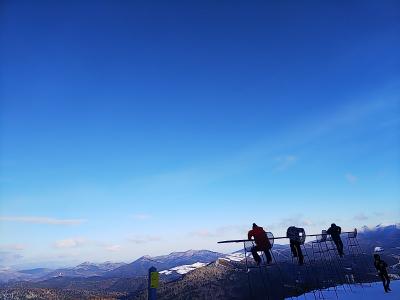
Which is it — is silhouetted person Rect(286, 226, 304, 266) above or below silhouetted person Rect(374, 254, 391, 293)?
above

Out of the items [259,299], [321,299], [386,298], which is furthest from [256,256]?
[259,299]

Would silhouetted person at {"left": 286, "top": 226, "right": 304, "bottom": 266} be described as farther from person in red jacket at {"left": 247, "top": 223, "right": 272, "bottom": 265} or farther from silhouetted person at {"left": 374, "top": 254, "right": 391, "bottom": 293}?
silhouetted person at {"left": 374, "top": 254, "right": 391, "bottom": 293}

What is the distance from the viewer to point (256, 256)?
2250cm

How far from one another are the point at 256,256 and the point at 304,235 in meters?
4.33

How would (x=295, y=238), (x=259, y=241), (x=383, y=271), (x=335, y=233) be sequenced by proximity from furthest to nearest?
(x=335, y=233)
(x=383, y=271)
(x=295, y=238)
(x=259, y=241)

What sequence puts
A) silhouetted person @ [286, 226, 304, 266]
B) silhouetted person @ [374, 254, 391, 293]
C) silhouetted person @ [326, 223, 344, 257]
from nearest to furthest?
silhouetted person @ [286, 226, 304, 266], silhouetted person @ [374, 254, 391, 293], silhouetted person @ [326, 223, 344, 257]

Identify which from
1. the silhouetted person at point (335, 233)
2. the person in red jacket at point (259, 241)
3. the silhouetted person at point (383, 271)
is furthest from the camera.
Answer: the silhouetted person at point (335, 233)

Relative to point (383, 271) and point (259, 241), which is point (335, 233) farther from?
point (259, 241)

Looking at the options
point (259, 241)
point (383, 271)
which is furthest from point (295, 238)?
point (383, 271)

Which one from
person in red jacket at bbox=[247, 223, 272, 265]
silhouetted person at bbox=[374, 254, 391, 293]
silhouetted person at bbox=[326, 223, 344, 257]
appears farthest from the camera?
silhouetted person at bbox=[326, 223, 344, 257]

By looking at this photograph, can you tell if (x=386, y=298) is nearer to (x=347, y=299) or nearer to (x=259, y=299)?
(x=347, y=299)

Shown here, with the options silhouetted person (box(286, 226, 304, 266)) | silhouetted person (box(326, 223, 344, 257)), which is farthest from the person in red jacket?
silhouetted person (box(326, 223, 344, 257))

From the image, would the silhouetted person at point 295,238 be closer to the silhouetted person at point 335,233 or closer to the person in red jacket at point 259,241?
the person in red jacket at point 259,241

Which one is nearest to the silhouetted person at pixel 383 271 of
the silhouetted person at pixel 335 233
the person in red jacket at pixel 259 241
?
the silhouetted person at pixel 335 233
